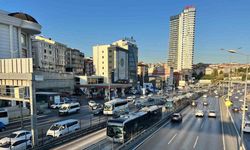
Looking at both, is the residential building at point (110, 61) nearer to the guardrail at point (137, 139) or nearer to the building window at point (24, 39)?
the building window at point (24, 39)

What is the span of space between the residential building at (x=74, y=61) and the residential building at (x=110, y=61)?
1581cm

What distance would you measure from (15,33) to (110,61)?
176 feet

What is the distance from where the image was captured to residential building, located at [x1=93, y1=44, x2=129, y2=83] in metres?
94.6

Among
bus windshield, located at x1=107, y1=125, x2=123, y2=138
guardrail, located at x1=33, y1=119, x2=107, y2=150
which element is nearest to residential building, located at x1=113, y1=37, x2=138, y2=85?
guardrail, located at x1=33, y1=119, x2=107, y2=150

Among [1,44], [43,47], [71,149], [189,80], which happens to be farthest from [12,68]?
[189,80]

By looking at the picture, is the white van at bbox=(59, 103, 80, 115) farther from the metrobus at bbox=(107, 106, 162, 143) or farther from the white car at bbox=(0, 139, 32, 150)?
the metrobus at bbox=(107, 106, 162, 143)

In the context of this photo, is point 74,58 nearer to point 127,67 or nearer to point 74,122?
point 127,67

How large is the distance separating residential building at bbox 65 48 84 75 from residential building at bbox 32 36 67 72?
360 cm

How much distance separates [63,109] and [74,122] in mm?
14353

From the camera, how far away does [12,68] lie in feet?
59.7

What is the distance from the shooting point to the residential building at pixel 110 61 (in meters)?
94.6

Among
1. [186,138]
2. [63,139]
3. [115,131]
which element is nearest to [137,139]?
[115,131]

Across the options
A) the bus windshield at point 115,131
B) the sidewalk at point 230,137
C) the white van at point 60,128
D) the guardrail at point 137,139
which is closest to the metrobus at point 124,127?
A: the bus windshield at point 115,131

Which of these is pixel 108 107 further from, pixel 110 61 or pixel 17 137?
pixel 110 61
